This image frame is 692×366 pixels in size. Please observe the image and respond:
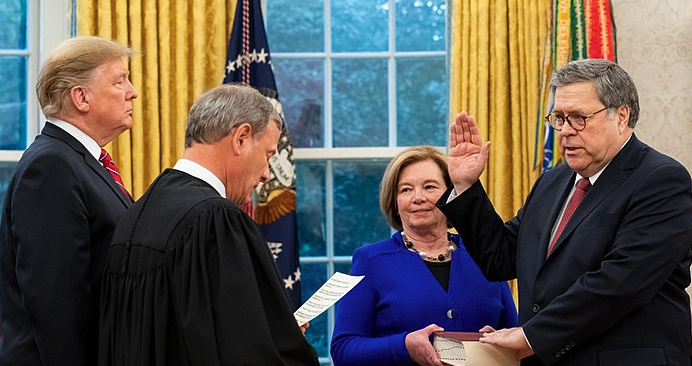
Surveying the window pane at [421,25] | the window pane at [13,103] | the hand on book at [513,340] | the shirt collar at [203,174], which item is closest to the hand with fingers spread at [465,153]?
the hand on book at [513,340]

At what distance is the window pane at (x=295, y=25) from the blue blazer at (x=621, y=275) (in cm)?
296

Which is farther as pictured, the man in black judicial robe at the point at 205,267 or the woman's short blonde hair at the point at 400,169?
the woman's short blonde hair at the point at 400,169

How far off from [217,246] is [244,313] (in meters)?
0.17

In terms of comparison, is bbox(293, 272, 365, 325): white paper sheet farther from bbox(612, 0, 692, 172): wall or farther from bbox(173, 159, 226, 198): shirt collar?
bbox(612, 0, 692, 172): wall

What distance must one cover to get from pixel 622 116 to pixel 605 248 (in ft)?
1.25

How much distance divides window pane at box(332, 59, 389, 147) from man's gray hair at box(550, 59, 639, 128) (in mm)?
2719

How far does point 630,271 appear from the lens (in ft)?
8.31

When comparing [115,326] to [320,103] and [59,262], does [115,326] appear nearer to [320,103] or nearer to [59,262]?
[59,262]

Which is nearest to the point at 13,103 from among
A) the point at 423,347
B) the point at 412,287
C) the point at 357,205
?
the point at 357,205

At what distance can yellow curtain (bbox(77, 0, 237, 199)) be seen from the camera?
4.94 metres

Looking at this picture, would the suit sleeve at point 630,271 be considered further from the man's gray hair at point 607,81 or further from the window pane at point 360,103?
the window pane at point 360,103

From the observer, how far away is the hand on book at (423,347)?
3.09m

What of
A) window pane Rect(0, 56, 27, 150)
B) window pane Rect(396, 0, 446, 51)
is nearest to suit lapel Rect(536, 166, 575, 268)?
window pane Rect(396, 0, 446, 51)

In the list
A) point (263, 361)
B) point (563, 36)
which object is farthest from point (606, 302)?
point (563, 36)
